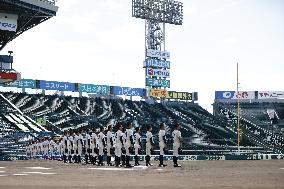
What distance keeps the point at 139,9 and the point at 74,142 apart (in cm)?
4308

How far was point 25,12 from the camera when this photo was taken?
133ft

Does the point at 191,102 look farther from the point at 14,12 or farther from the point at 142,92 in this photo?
the point at 14,12

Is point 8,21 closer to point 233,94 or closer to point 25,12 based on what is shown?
point 25,12

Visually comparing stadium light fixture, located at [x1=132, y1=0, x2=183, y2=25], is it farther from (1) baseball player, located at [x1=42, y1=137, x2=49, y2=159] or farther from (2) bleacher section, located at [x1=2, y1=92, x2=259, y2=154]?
(1) baseball player, located at [x1=42, y1=137, x2=49, y2=159]

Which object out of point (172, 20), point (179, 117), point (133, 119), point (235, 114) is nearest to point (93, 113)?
point (133, 119)

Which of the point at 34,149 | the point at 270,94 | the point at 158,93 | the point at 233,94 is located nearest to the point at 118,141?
the point at 34,149

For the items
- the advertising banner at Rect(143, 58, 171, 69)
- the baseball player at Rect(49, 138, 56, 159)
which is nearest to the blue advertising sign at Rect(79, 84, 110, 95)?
the advertising banner at Rect(143, 58, 171, 69)

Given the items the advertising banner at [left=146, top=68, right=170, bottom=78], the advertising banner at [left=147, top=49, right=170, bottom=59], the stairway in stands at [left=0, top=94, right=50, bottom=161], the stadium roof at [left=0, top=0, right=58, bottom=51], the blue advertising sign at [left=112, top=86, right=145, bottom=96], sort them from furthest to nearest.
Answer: the blue advertising sign at [left=112, top=86, right=145, bottom=96], the advertising banner at [left=146, top=68, right=170, bottom=78], the advertising banner at [left=147, top=49, right=170, bottom=59], the stairway in stands at [left=0, top=94, right=50, bottom=161], the stadium roof at [left=0, top=0, right=58, bottom=51]

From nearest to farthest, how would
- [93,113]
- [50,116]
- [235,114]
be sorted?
[50,116] → [93,113] → [235,114]

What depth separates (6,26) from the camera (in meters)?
39.7

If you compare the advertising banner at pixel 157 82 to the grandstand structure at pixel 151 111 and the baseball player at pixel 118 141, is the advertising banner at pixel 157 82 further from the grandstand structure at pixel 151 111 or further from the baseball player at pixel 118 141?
the baseball player at pixel 118 141

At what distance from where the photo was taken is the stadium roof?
126 ft

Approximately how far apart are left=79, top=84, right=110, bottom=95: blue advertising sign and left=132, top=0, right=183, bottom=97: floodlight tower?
823cm

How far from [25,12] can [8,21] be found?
1.76 m
